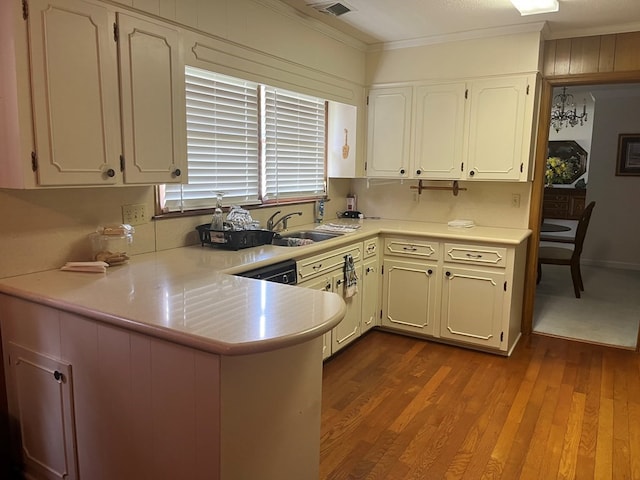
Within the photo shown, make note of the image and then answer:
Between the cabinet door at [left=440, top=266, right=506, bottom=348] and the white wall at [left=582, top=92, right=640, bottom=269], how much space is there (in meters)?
4.44

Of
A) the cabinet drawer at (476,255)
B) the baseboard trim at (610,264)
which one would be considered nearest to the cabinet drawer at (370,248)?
the cabinet drawer at (476,255)

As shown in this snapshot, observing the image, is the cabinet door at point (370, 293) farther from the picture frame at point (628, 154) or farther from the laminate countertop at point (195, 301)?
the picture frame at point (628, 154)

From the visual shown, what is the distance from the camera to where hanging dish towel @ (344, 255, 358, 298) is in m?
3.41

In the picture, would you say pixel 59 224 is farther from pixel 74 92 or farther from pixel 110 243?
pixel 74 92

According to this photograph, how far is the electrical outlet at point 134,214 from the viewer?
252 centimetres

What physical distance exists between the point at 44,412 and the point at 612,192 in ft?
24.3

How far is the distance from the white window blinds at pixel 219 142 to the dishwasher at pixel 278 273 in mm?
735

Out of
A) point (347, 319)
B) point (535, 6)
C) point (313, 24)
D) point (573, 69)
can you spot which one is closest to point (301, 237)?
point (347, 319)

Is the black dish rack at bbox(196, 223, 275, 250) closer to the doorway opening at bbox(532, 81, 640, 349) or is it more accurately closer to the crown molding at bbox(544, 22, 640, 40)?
the crown molding at bbox(544, 22, 640, 40)

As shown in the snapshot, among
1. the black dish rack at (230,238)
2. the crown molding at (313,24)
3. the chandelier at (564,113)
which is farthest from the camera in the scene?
the chandelier at (564,113)

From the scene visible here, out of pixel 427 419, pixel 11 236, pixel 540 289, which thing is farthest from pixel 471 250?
pixel 11 236

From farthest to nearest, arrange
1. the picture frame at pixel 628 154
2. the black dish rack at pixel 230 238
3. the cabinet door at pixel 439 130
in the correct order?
1. the picture frame at pixel 628 154
2. the cabinet door at pixel 439 130
3. the black dish rack at pixel 230 238

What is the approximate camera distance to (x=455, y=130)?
154 inches

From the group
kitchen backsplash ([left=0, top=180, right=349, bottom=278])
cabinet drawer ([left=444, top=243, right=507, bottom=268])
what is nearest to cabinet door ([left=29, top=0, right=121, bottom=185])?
kitchen backsplash ([left=0, top=180, right=349, bottom=278])
